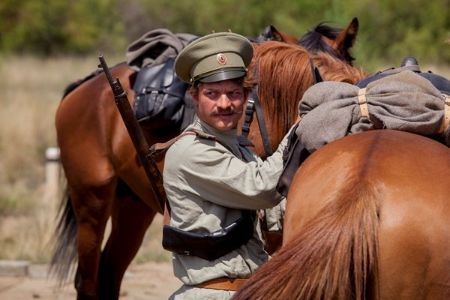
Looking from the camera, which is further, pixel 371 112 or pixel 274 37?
pixel 274 37

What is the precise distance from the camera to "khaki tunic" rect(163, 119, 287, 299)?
140 inches

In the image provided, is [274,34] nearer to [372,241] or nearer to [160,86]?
[160,86]

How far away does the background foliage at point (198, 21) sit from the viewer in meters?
23.6

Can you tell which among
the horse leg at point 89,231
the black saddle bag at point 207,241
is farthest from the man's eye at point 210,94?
the horse leg at point 89,231

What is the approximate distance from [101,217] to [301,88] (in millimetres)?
2328

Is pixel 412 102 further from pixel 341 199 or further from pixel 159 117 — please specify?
pixel 159 117

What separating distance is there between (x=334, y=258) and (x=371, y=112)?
68 cm

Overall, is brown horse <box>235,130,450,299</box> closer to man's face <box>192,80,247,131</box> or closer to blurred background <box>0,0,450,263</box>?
man's face <box>192,80,247,131</box>

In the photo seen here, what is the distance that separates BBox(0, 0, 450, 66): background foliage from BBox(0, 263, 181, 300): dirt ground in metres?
12.3

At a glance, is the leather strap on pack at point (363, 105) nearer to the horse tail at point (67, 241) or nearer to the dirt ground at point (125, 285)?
the horse tail at point (67, 241)

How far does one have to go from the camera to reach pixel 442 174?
9.91 feet

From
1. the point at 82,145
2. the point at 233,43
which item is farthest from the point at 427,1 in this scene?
the point at 233,43

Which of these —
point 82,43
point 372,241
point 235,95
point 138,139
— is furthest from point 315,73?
point 82,43

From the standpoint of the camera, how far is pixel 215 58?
12.0 feet
